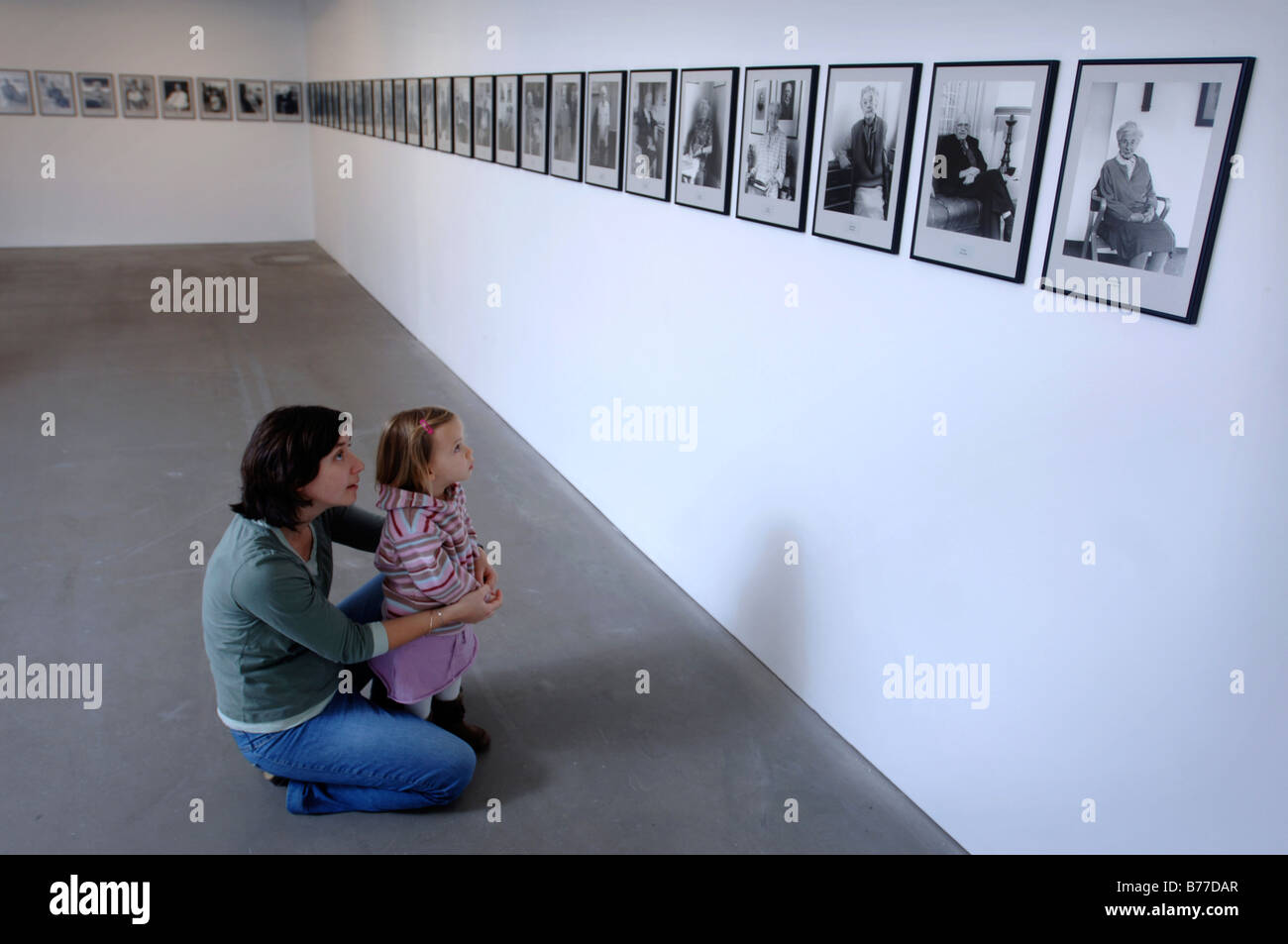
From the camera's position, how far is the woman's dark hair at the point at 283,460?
2.51m

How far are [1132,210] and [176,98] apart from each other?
1500 centimetres

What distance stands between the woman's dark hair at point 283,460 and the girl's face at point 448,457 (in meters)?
0.32

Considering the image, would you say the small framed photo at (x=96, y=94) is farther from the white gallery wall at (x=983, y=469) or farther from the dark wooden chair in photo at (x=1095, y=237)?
the dark wooden chair in photo at (x=1095, y=237)

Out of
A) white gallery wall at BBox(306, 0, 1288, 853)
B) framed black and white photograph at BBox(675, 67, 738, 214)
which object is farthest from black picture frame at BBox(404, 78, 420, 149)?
framed black and white photograph at BBox(675, 67, 738, 214)

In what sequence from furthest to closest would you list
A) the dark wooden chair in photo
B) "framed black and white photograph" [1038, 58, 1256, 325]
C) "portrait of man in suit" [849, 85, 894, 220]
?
"portrait of man in suit" [849, 85, 894, 220] < the dark wooden chair in photo < "framed black and white photograph" [1038, 58, 1256, 325]

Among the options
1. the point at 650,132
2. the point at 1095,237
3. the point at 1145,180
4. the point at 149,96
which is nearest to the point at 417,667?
the point at 1095,237

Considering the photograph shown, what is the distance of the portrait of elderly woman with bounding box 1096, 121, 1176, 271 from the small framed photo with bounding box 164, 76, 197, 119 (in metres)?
14.8

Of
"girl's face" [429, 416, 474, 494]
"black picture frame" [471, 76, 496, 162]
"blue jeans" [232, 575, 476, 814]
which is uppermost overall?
"black picture frame" [471, 76, 496, 162]

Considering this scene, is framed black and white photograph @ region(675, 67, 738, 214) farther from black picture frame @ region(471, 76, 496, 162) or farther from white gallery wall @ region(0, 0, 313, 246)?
white gallery wall @ region(0, 0, 313, 246)

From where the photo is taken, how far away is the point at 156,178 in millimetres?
13953

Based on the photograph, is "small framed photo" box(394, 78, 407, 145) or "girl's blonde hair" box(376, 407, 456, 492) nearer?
"girl's blonde hair" box(376, 407, 456, 492)

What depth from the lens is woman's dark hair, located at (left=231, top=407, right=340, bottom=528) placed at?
2508 millimetres

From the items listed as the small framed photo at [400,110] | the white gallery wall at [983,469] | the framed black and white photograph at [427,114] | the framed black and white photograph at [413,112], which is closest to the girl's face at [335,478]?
the white gallery wall at [983,469]

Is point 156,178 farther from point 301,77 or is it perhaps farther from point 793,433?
point 793,433
